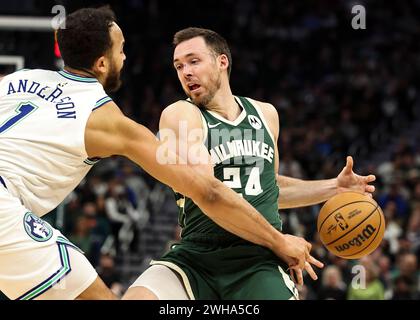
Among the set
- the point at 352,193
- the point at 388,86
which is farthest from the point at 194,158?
the point at 388,86

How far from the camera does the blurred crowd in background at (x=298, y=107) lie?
11078 mm

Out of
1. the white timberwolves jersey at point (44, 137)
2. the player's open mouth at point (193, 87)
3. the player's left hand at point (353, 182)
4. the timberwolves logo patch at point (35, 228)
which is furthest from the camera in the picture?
the player's left hand at point (353, 182)

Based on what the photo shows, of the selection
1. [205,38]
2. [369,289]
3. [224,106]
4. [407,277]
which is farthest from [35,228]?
[407,277]

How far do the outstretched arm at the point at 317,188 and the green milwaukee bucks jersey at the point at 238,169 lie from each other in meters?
0.48

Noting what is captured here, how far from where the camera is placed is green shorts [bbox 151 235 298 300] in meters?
4.59

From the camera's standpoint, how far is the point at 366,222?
16.5 feet

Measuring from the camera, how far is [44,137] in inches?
165

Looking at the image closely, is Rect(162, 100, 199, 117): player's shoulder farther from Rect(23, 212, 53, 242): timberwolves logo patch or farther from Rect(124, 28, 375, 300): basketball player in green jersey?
Rect(23, 212, 53, 242): timberwolves logo patch

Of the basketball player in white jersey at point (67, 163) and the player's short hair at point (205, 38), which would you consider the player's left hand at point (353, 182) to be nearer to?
the basketball player in white jersey at point (67, 163)

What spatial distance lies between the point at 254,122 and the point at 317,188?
0.76 m

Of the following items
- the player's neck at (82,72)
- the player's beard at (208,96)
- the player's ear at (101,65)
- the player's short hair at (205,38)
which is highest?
the player's short hair at (205,38)

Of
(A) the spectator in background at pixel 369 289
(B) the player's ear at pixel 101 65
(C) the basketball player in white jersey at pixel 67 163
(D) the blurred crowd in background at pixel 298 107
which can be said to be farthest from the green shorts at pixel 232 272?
(A) the spectator in background at pixel 369 289

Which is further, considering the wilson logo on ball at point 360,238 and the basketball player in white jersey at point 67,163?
the wilson logo on ball at point 360,238

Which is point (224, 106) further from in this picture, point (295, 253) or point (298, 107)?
point (298, 107)
